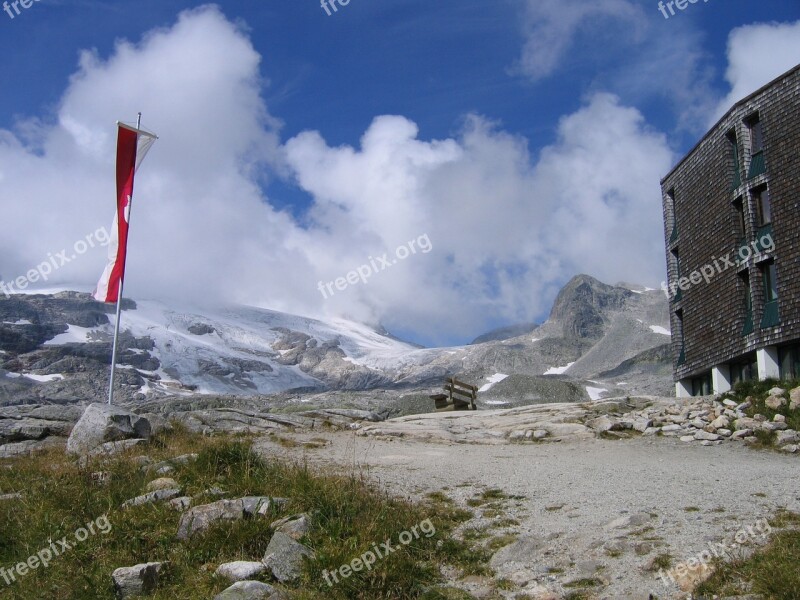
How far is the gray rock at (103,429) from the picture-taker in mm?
15992

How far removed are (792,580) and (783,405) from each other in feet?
54.5

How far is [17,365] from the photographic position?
164375 mm

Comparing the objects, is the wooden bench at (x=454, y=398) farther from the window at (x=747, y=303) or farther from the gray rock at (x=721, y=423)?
the gray rock at (x=721, y=423)

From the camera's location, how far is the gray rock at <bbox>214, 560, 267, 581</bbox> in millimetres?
8023

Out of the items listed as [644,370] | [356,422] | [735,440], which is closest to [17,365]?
[644,370]

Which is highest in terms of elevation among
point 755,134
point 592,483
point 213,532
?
point 755,134

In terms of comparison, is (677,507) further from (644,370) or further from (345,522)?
(644,370)

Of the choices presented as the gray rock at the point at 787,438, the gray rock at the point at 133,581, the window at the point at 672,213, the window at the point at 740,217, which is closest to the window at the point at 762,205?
the window at the point at 740,217

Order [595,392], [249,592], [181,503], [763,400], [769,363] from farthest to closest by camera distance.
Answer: [595,392] < [769,363] < [763,400] < [181,503] < [249,592]

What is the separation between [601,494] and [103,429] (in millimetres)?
11267

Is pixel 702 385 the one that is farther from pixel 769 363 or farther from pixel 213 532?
pixel 213 532

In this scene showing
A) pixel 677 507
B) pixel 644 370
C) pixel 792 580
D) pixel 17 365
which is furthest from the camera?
pixel 17 365

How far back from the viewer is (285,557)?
8.13m

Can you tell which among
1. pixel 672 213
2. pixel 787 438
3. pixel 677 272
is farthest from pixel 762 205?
pixel 787 438
